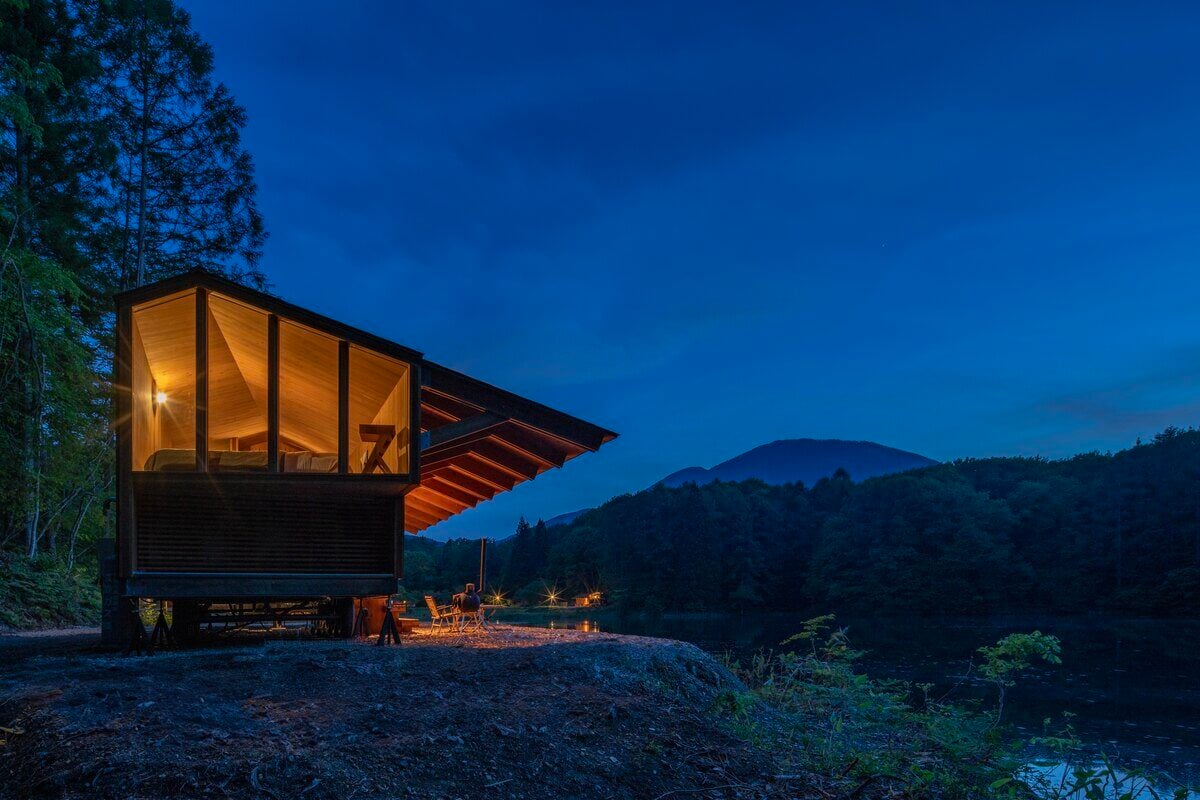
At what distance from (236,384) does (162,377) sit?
2.71 m

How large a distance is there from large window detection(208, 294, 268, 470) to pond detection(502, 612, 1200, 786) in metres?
8.64

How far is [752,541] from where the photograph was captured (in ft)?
252

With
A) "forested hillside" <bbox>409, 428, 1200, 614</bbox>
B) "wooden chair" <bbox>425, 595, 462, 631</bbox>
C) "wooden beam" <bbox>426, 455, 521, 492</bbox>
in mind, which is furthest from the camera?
"forested hillside" <bbox>409, 428, 1200, 614</bbox>

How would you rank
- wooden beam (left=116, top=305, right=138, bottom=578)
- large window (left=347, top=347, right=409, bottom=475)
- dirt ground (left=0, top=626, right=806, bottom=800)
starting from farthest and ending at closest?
large window (left=347, top=347, right=409, bottom=475) < wooden beam (left=116, top=305, right=138, bottom=578) < dirt ground (left=0, top=626, right=806, bottom=800)

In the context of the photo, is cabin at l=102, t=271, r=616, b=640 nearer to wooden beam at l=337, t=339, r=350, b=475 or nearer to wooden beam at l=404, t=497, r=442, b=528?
wooden beam at l=337, t=339, r=350, b=475

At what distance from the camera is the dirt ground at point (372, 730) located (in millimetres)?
3955

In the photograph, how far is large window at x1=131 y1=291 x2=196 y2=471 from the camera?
364 inches

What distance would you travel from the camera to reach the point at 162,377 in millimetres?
10617

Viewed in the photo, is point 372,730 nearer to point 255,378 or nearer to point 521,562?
point 255,378

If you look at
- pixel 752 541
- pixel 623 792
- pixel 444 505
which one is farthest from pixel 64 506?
pixel 752 541

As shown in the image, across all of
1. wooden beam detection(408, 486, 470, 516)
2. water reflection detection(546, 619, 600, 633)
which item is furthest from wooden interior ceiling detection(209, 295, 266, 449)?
water reflection detection(546, 619, 600, 633)

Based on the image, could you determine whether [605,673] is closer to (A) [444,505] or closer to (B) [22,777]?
(B) [22,777]

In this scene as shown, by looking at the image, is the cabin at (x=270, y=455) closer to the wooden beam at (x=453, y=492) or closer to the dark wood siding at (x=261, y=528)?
the dark wood siding at (x=261, y=528)

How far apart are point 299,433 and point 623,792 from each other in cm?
1104
